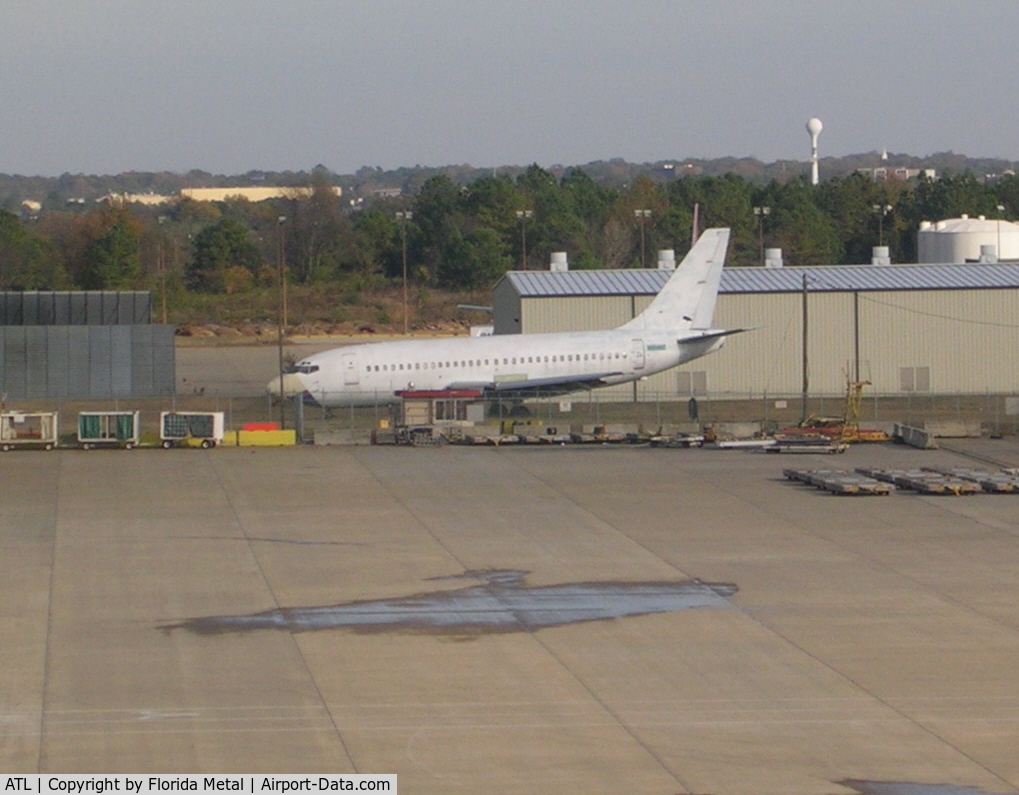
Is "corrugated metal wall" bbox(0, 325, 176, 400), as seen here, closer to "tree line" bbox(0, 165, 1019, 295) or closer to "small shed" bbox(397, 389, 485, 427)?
"small shed" bbox(397, 389, 485, 427)

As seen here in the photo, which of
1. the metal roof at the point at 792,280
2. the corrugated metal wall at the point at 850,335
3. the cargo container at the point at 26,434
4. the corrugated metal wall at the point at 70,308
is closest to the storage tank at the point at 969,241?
the metal roof at the point at 792,280

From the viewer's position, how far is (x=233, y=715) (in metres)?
21.7

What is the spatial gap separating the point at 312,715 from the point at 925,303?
183 ft

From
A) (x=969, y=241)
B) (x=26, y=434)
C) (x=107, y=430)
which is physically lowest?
(x=26, y=434)

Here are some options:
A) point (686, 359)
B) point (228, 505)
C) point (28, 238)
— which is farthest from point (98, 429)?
point (28, 238)

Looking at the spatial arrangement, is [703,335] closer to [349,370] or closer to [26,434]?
[349,370]

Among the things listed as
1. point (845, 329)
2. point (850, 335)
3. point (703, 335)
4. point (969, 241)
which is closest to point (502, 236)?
point (969, 241)

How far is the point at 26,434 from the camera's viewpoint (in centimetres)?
5428

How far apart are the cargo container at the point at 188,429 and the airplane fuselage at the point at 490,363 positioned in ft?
24.6

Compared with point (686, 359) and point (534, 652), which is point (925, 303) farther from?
point (534, 652)

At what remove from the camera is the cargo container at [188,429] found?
177 ft

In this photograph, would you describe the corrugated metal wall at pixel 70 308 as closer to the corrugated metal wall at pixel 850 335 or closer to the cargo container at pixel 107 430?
the corrugated metal wall at pixel 850 335

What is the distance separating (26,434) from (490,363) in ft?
60.3

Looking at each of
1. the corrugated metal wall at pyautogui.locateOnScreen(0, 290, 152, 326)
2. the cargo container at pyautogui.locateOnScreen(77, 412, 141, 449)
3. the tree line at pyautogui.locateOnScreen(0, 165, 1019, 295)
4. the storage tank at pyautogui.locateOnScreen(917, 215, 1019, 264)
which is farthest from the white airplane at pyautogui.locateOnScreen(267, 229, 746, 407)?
the tree line at pyautogui.locateOnScreen(0, 165, 1019, 295)
